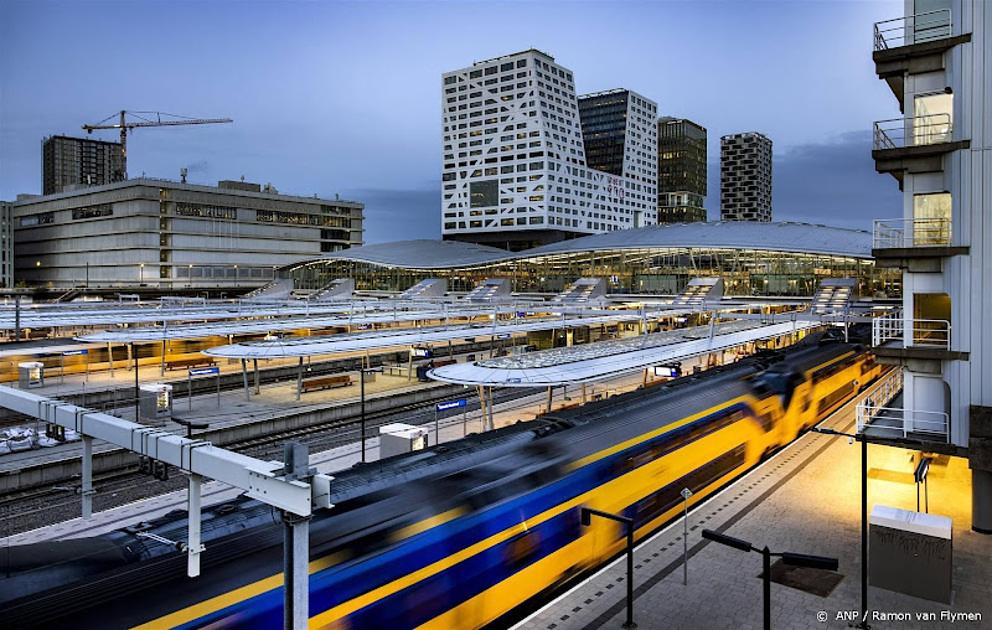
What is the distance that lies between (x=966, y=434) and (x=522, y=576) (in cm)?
1080

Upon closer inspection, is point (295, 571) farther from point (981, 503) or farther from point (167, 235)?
point (167, 235)

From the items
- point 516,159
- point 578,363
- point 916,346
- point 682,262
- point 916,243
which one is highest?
point 516,159

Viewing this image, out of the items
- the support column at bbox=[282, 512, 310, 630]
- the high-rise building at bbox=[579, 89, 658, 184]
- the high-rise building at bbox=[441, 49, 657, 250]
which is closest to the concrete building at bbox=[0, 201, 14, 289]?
the high-rise building at bbox=[441, 49, 657, 250]

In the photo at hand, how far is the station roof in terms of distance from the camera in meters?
23.2

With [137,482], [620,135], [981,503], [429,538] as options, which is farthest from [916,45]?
[620,135]

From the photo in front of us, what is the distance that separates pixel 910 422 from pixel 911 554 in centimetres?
392

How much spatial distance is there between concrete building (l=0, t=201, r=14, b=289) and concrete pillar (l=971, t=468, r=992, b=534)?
151 m

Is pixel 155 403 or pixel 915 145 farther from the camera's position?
pixel 155 403

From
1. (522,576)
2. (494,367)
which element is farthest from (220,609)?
(494,367)

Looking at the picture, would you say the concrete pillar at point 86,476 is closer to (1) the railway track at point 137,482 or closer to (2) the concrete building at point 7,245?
(1) the railway track at point 137,482

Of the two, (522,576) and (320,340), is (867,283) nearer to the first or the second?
(320,340)

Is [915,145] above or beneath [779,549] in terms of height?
above

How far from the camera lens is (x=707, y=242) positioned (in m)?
79.1

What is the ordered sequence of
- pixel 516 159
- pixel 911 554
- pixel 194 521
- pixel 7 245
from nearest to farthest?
pixel 194 521
pixel 911 554
pixel 7 245
pixel 516 159
